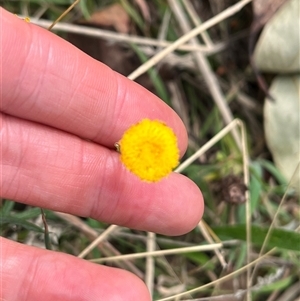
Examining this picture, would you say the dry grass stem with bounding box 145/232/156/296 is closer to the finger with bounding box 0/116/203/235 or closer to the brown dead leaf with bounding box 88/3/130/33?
the finger with bounding box 0/116/203/235

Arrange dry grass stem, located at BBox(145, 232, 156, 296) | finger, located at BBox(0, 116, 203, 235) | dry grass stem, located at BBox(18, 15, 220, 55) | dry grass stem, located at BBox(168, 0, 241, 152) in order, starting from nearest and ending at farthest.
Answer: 1. finger, located at BBox(0, 116, 203, 235)
2. dry grass stem, located at BBox(145, 232, 156, 296)
3. dry grass stem, located at BBox(18, 15, 220, 55)
4. dry grass stem, located at BBox(168, 0, 241, 152)

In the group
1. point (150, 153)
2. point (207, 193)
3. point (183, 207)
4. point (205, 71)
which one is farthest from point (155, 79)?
point (150, 153)

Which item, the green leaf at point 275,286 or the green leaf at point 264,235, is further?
the green leaf at point 275,286

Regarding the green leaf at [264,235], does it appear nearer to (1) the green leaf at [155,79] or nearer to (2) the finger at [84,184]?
(2) the finger at [84,184]

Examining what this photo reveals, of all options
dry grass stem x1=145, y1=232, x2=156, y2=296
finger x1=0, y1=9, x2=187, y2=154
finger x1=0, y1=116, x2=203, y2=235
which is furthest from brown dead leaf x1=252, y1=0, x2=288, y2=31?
dry grass stem x1=145, y1=232, x2=156, y2=296

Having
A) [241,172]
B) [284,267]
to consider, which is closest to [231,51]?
[241,172]

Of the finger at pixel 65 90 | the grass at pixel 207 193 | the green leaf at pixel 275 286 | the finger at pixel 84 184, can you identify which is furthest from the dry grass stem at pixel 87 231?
the green leaf at pixel 275 286

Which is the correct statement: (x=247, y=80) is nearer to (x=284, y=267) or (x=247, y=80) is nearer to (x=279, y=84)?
(x=279, y=84)

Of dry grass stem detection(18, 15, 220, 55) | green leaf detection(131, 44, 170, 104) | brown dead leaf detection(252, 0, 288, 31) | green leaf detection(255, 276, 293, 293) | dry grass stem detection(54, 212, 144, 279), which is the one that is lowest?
green leaf detection(255, 276, 293, 293)
